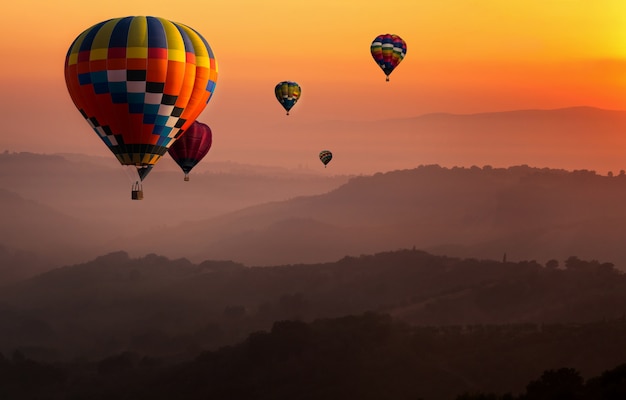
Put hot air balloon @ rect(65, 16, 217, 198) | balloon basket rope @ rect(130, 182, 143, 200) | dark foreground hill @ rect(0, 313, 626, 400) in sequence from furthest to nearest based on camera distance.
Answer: dark foreground hill @ rect(0, 313, 626, 400), hot air balloon @ rect(65, 16, 217, 198), balloon basket rope @ rect(130, 182, 143, 200)

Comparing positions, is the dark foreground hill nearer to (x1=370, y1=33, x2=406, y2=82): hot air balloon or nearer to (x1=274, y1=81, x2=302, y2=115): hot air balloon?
(x1=274, y1=81, x2=302, y2=115): hot air balloon

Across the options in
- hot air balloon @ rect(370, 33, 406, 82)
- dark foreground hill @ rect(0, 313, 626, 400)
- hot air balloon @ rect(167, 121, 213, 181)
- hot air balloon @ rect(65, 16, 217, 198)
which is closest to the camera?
hot air balloon @ rect(65, 16, 217, 198)

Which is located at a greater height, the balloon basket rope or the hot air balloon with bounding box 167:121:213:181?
the hot air balloon with bounding box 167:121:213:181

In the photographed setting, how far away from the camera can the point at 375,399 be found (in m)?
165

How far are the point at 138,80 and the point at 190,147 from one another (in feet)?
99.9

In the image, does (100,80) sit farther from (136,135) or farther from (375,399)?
(375,399)

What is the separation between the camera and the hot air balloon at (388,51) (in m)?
148

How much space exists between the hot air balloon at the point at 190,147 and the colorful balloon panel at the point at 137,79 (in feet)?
81.3

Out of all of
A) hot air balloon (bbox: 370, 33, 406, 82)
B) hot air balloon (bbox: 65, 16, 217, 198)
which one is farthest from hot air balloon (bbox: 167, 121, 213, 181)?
hot air balloon (bbox: 370, 33, 406, 82)

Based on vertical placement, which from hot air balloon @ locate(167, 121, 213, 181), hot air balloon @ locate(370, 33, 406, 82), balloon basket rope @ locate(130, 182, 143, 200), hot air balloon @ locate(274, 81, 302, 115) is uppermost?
hot air balloon @ locate(370, 33, 406, 82)

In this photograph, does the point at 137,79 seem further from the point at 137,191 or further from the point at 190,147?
the point at 190,147

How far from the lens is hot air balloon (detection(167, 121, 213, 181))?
347 feet

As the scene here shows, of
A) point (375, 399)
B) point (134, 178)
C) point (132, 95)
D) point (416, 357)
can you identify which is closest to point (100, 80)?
point (132, 95)

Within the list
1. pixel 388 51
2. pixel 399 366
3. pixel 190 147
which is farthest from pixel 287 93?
pixel 399 366
